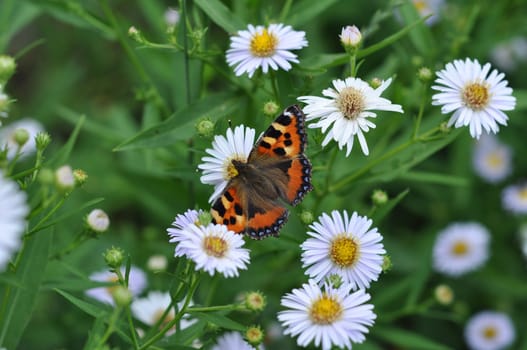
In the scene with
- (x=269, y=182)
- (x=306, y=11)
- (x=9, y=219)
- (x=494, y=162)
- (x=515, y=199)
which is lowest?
(x=9, y=219)

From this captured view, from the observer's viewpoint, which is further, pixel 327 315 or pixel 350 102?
pixel 350 102

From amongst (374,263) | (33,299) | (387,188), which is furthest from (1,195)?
(387,188)

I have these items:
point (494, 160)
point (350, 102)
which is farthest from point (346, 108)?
point (494, 160)

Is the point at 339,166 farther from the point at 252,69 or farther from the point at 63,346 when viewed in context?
the point at 63,346

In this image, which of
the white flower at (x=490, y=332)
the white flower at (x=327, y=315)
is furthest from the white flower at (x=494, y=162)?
the white flower at (x=327, y=315)

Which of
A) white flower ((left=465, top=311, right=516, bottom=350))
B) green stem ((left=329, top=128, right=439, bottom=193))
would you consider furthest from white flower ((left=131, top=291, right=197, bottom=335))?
white flower ((left=465, top=311, right=516, bottom=350))

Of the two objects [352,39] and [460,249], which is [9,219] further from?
[460,249]

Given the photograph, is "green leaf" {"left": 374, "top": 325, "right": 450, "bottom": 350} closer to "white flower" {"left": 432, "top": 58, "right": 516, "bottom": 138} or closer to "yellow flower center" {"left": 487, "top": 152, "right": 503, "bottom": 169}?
"white flower" {"left": 432, "top": 58, "right": 516, "bottom": 138}

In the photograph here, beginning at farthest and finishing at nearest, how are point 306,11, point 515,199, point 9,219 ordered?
1. point 515,199
2. point 306,11
3. point 9,219
